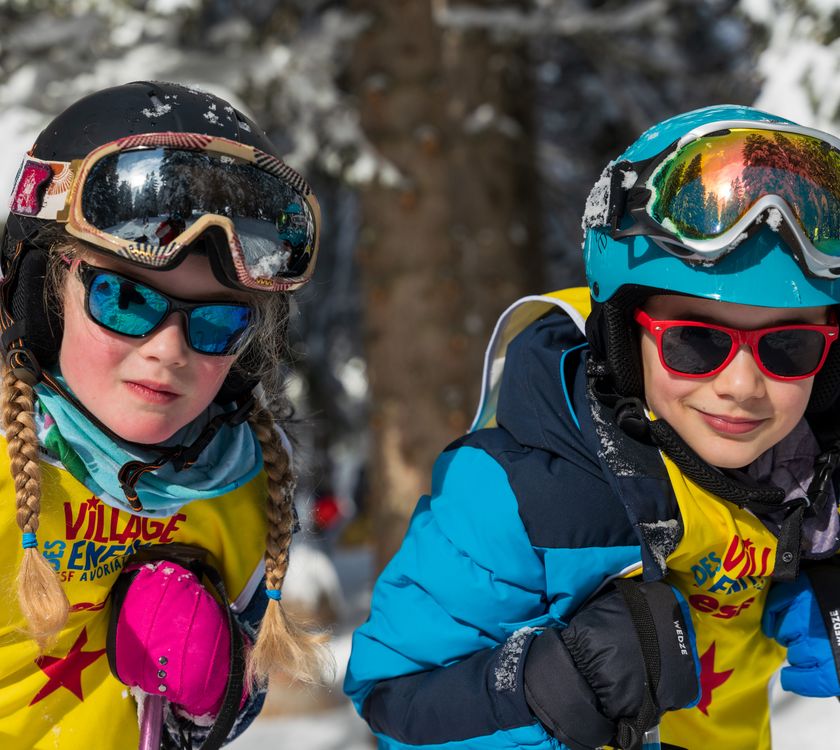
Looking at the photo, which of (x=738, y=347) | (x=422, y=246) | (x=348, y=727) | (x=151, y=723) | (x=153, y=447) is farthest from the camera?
(x=348, y=727)

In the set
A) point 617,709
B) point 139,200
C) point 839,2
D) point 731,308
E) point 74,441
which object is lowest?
point 617,709

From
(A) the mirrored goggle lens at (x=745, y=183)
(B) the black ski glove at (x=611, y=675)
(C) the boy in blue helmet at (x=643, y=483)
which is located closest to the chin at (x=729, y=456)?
(C) the boy in blue helmet at (x=643, y=483)

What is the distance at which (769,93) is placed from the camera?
4246 millimetres

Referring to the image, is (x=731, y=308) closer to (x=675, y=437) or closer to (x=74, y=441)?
(x=675, y=437)

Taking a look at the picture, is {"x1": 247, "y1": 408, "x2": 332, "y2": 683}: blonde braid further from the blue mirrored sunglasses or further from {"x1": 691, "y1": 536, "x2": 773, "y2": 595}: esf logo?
{"x1": 691, "y1": 536, "x2": 773, "y2": 595}: esf logo

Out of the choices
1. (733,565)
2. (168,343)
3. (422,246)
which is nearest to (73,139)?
(168,343)

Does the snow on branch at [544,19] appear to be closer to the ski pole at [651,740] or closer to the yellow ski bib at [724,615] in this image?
the yellow ski bib at [724,615]

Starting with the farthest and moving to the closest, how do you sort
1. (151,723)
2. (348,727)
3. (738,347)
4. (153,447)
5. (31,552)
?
(348,727) < (151,723) < (153,447) < (738,347) < (31,552)

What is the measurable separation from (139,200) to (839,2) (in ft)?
11.0

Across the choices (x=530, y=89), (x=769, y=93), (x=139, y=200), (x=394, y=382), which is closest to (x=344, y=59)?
(x=530, y=89)

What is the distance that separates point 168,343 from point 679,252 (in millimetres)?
1157

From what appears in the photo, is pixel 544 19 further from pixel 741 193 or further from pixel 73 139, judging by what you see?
pixel 73 139

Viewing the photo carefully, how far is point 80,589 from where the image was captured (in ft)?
7.88

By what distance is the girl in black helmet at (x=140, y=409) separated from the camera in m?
2.20
